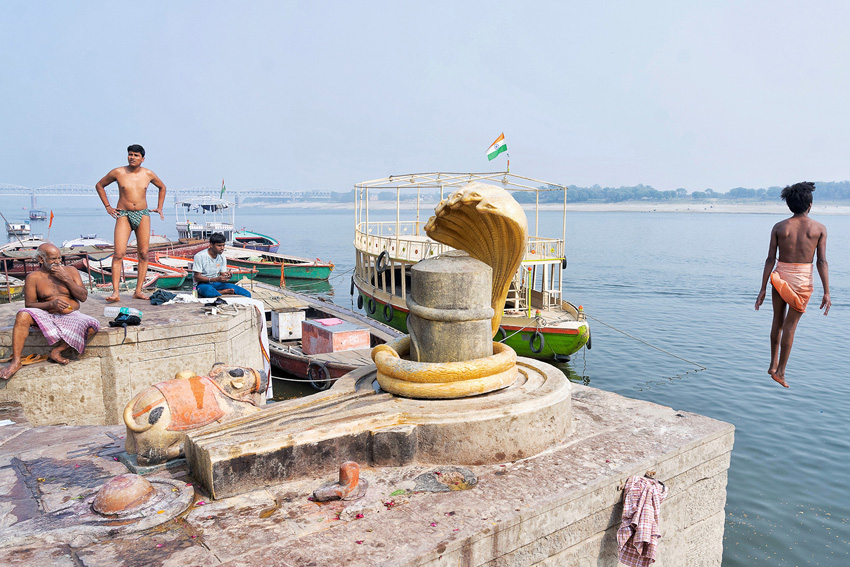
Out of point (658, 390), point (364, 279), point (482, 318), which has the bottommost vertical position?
point (658, 390)

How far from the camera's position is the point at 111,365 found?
282 inches

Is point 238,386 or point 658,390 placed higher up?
point 238,386

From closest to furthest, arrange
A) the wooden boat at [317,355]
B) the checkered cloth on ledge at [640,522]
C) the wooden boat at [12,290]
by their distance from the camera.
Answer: the checkered cloth on ledge at [640,522], the wooden boat at [317,355], the wooden boat at [12,290]

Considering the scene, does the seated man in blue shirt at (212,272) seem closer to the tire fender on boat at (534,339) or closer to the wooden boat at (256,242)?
the tire fender on boat at (534,339)

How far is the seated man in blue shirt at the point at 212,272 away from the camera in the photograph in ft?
33.0

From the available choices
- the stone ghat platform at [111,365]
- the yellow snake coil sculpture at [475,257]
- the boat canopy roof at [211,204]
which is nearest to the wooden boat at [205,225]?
the boat canopy roof at [211,204]

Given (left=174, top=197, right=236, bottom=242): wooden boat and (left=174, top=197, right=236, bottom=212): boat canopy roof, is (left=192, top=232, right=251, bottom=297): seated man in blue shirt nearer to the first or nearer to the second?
(left=174, top=197, right=236, bottom=242): wooden boat

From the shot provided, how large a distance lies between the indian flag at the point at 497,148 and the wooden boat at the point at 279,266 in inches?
758

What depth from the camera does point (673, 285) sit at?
126ft

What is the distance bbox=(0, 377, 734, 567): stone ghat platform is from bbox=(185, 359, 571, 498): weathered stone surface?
0.45 feet

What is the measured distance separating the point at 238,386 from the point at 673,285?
37.5 m

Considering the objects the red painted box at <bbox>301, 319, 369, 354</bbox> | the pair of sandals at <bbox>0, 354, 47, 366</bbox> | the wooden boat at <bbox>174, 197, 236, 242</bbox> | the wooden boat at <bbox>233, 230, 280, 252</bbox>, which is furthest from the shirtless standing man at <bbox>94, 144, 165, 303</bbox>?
the wooden boat at <bbox>233, 230, 280, 252</bbox>

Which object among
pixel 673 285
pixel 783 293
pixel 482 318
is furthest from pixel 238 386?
pixel 673 285

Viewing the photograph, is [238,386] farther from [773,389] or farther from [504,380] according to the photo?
[773,389]
